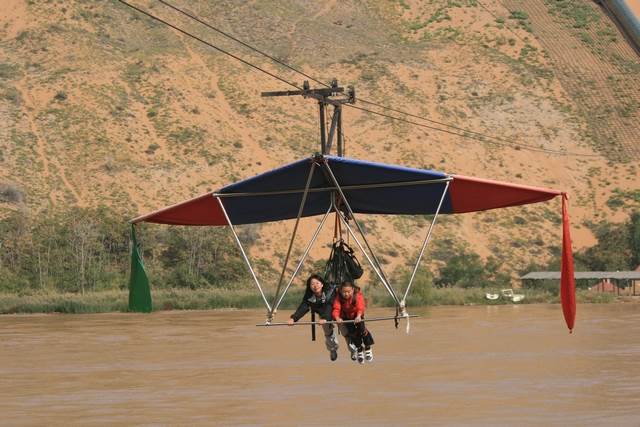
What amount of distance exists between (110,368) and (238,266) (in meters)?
37.6

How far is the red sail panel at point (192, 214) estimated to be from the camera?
89.6 feet

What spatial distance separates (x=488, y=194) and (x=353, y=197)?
2.58 meters

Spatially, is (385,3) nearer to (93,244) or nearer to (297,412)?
(93,244)

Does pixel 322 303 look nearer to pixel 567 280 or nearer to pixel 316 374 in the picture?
pixel 567 280

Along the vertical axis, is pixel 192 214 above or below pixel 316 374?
above

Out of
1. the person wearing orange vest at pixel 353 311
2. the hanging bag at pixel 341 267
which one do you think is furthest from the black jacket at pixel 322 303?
the hanging bag at pixel 341 267

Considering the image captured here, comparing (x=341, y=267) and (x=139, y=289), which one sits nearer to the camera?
(x=341, y=267)

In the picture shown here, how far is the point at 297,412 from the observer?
3206 centimetres

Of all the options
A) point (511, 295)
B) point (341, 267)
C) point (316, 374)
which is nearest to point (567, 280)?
point (341, 267)

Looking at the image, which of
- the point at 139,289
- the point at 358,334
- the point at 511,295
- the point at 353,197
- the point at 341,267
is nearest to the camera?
the point at 358,334

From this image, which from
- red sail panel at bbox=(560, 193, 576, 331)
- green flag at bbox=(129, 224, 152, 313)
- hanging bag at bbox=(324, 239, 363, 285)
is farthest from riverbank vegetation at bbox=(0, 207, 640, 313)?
hanging bag at bbox=(324, 239, 363, 285)

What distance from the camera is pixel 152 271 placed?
261 feet

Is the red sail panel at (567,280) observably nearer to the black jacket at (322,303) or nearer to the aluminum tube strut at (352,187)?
the aluminum tube strut at (352,187)

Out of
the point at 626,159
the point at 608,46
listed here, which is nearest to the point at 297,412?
the point at 626,159
